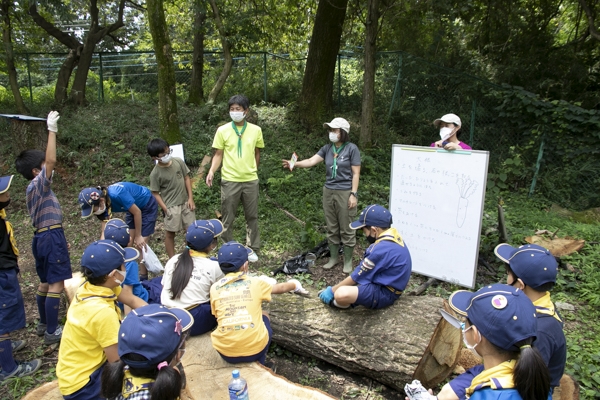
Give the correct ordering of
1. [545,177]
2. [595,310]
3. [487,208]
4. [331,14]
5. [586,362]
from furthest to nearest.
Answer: [331,14]
[545,177]
[487,208]
[595,310]
[586,362]

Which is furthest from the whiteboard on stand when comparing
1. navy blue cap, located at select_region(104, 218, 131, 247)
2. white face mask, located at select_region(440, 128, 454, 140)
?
navy blue cap, located at select_region(104, 218, 131, 247)

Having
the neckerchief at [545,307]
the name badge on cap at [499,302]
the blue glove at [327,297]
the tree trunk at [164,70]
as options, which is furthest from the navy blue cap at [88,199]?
the tree trunk at [164,70]

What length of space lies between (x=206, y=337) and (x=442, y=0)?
23.9 ft

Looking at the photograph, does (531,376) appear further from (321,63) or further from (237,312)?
(321,63)

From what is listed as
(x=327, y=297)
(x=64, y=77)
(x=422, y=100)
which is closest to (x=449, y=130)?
(x=327, y=297)

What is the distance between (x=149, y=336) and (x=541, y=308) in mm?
2226

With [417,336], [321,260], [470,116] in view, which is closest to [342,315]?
[417,336]

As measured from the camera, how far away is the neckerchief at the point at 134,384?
1.86m

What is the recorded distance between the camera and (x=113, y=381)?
1912 mm

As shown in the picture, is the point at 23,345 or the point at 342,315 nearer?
the point at 342,315

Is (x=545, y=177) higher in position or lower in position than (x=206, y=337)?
higher

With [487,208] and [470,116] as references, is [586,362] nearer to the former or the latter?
[487,208]

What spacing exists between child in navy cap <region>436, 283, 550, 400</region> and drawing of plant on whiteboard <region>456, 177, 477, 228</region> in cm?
270

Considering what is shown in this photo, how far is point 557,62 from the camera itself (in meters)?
9.65
